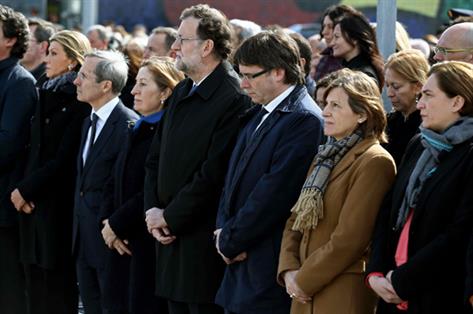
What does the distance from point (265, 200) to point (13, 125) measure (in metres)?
2.95

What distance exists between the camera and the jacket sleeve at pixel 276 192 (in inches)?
209

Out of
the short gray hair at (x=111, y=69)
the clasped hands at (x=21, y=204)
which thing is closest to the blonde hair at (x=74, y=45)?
the short gray hair at (x=111, y=69)

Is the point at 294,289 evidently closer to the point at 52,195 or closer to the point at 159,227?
the point at 159,227

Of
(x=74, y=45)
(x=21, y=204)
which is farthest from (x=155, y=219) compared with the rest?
(x=74, y=45)

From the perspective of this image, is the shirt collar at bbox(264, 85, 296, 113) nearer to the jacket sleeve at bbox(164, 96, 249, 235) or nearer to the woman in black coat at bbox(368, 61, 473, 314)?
the jacket sleeve at bbox(164, 96, 249, 235)

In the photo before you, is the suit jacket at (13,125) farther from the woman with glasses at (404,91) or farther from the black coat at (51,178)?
the woman with glasses at (404,91)

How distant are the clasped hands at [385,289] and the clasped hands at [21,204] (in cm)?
342

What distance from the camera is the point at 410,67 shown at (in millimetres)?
5613

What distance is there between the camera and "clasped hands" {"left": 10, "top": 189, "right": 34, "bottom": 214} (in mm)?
7410

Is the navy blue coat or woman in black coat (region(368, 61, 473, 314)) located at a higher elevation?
woman in black coat (region(368, 61, 473, 314))

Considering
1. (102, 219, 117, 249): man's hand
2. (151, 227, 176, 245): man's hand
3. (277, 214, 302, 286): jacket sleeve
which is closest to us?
(277, 214, 302, 286): jacket sleeve

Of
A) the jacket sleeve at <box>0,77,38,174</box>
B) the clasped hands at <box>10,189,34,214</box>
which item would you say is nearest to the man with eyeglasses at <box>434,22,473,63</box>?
the clasped hands at <box>10,189,34,214</box>

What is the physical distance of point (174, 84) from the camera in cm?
677

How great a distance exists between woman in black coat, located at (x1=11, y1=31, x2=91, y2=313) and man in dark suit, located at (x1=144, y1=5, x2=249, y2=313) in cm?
131
